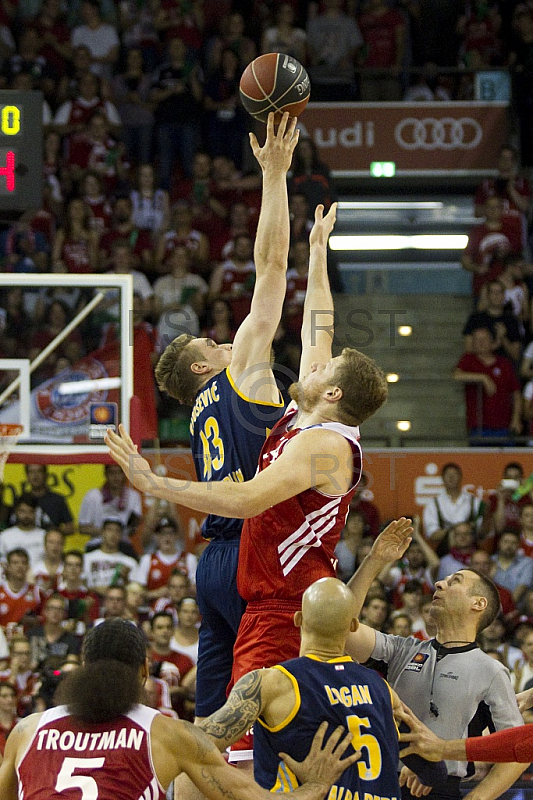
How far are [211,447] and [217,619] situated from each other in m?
0.79

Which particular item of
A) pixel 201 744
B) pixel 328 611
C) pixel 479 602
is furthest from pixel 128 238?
pixel 201 744

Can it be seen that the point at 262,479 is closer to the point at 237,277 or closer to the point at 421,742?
the point at 421,742

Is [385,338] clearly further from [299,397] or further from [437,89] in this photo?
[299,397]

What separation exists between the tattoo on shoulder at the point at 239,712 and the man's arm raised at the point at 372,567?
3.51 ft

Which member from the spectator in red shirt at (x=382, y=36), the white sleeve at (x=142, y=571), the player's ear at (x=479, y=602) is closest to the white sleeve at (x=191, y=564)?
the white sleeve at (x=142, y=571)

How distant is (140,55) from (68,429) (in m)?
8.18

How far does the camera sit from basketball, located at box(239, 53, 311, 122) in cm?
582

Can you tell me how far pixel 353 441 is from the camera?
490cm

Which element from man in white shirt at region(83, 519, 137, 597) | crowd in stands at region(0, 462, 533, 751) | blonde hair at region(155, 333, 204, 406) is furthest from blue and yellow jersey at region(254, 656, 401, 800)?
man in white shirt at region(83, 519, 137, 597)

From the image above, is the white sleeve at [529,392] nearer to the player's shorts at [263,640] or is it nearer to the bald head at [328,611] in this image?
the player's shorts at [263,640]

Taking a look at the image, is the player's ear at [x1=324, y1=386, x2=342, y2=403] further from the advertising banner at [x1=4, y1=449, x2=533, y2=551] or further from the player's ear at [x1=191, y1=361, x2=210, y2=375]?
the advertising banner at [x1=4, y1=449, x2=533, y2=551]

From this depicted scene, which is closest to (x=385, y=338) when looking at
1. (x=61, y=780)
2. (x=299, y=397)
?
(x=299, y=397)

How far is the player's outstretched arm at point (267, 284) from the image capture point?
5199mm

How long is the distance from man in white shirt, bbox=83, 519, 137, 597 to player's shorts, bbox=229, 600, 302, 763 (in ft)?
18.5
